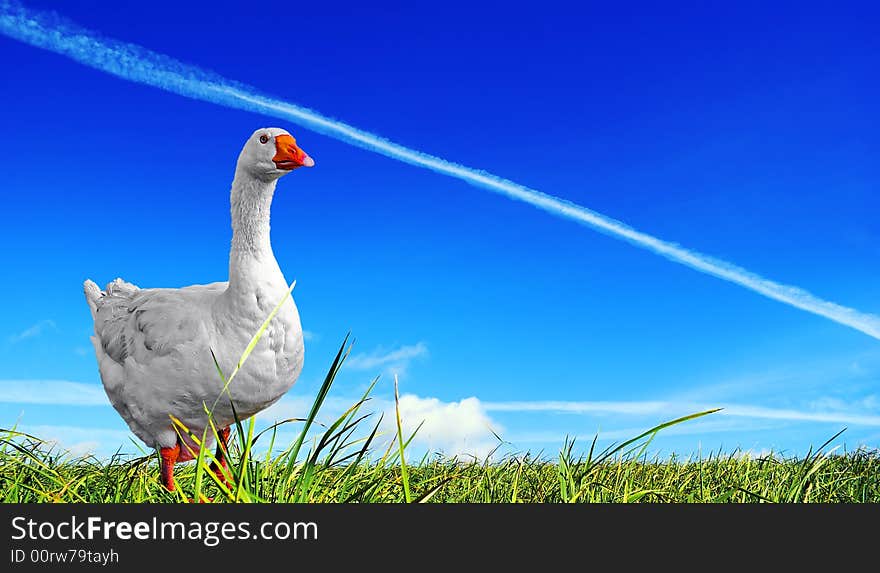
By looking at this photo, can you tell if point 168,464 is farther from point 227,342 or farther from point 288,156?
point 288,156

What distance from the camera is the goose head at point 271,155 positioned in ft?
14.7

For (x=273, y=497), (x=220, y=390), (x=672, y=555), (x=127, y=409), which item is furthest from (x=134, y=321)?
(x=672, y=555)

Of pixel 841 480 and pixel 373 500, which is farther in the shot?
pixel 841 480

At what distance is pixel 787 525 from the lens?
8.80ft

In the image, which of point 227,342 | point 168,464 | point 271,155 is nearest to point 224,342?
point 227,342

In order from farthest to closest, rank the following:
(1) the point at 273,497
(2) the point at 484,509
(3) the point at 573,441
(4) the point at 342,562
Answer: (3) the point at 573,441 < (1) the point at 273,497 < (2) the point at 484,509 < (4) the point at 342,562

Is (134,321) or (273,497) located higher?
(134,321)

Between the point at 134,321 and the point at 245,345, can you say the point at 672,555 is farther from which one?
the point at 134,321

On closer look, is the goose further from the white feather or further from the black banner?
the black banner

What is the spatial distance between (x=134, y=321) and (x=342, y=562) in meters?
3.40

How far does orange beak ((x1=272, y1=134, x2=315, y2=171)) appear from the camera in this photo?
4480 millimetres

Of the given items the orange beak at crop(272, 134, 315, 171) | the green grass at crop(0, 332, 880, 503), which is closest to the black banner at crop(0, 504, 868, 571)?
the green grass at crop(0, 332, 880, 503)

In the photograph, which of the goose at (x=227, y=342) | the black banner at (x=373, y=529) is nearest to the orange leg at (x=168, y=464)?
the goose at (x=227, y=342)

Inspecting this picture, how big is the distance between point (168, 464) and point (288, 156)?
7.48 feet
